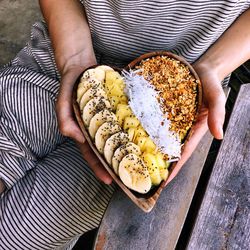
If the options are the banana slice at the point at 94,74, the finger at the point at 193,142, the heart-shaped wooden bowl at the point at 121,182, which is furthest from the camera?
the banana slice at the point at 94,74

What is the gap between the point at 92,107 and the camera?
1440mm

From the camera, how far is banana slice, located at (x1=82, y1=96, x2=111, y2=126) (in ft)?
4.72

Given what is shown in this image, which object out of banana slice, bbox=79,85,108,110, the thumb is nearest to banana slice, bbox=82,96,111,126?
banana slice, bbox=79,85,108,110

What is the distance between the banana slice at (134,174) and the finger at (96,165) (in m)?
0.10

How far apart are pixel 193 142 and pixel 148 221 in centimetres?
32

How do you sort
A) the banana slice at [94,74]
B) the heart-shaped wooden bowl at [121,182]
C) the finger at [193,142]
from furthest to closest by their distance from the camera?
the banana slice at [94,74] < the finger at [193,142] < the heart-shaped wooden bowl at [121,182]

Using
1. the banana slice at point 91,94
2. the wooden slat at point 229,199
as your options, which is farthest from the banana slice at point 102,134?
the wooden slat at point 229,199

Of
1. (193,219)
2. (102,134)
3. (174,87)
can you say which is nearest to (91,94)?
(102,134)

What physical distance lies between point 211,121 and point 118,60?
23.9 inches

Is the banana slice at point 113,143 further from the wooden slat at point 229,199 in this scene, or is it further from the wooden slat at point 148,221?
the wooden slat at point 229,199

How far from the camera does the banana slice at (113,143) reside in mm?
1360

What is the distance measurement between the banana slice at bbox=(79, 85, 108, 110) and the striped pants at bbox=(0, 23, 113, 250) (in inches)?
11.0

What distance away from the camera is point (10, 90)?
1.72m

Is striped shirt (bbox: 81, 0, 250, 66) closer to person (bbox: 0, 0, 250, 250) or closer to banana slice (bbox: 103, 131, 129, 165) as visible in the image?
person (bbox: 0, 0, 250, 250)
